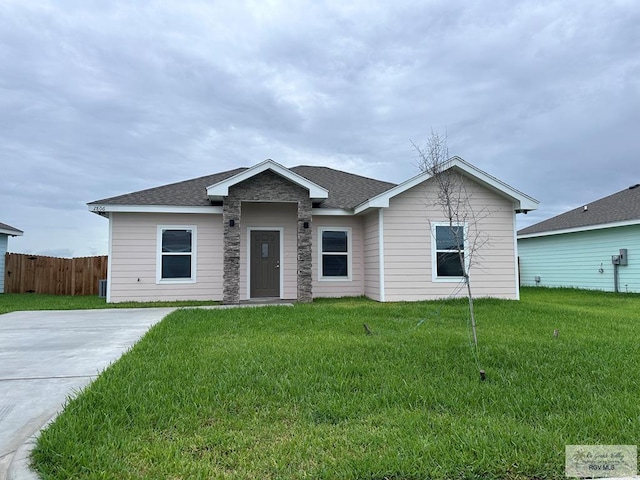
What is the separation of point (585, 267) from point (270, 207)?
13.3 m

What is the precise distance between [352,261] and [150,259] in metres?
6.06

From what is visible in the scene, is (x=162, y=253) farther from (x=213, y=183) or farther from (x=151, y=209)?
(x=213, y=183)

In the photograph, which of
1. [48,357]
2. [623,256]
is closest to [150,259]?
[48,357]

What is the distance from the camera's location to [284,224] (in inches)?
504

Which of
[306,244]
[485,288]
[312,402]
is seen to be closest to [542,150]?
[485,288]

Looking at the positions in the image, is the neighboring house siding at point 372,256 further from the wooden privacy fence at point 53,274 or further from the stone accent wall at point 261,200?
the wooden privacy fence at point 53,274

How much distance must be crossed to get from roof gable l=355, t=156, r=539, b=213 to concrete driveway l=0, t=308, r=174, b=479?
244 inches

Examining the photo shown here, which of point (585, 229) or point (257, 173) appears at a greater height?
point (257, 173)

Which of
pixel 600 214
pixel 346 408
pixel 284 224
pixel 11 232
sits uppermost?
pixel 600 214

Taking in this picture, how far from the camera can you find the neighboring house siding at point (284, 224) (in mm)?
12656

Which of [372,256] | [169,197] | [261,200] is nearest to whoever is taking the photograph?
[261,200]

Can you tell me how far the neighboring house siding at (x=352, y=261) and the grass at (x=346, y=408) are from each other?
6.45 meters

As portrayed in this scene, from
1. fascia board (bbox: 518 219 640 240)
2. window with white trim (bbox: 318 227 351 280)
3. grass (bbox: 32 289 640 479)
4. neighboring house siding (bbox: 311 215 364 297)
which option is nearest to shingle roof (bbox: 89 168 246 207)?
neighboring house siding (bbox: 311 215 364 297)

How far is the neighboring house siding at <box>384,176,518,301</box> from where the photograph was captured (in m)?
12.0
